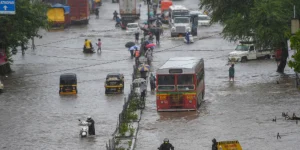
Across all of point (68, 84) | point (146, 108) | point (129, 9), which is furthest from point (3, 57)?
point (129, 9)

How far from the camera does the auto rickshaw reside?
4841 cm

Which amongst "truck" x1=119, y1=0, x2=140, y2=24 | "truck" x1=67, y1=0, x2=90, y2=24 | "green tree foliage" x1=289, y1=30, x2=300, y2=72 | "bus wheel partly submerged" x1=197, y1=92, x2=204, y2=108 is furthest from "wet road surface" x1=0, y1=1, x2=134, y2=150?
"truck" x1=119, y1=0, x2=140, y2=24

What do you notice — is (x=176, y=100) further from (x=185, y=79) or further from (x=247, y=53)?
(x=247, y=53)

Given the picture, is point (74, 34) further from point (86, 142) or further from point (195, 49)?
point (86, 142)

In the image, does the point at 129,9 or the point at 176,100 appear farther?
the point at 129,9

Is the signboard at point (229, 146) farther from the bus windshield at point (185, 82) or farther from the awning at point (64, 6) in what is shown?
the awning at point (64, 6)

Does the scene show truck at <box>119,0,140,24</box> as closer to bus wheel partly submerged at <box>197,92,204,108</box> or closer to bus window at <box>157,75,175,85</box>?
bus wheel partly submerged at <box>197,92,204,108</box>

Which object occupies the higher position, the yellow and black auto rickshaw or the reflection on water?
the yellow and black auto rickshaw

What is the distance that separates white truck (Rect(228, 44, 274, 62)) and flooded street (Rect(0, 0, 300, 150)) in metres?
0.72

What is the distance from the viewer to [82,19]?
95062 millimetres

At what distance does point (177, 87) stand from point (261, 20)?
1354cm

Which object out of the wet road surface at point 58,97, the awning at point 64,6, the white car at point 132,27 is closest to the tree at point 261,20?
the wet road surface at point 58,97

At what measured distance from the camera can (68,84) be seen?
160 ft

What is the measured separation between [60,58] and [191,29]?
17345 millimetres
